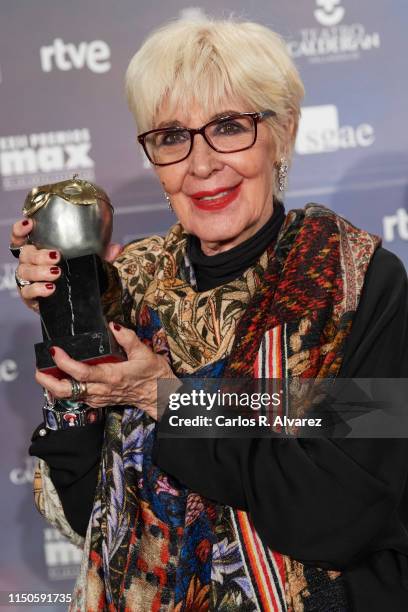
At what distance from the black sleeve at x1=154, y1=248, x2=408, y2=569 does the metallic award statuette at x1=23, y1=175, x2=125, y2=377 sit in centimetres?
22

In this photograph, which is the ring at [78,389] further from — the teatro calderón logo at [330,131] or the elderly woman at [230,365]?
the teatro calderón logo at [330,131]

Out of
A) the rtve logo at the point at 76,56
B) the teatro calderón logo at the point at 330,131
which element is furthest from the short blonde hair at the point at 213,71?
the rtve logo at the point at 76,56

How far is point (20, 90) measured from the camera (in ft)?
8.46

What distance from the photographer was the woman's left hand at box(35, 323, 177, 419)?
4.38ft

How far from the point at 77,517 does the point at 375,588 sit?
0.55 m

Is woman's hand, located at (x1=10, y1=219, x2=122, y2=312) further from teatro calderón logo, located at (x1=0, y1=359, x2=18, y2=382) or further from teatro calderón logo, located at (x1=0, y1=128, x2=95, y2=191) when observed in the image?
teatro calderón logo, located at (x1=0, y1=359, x2=18, y2=382)

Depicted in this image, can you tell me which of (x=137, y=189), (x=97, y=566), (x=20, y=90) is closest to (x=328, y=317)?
(x=97, y=566)

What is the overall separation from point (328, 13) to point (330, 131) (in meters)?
0.32

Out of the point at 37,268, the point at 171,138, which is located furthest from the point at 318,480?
the point at 171,138

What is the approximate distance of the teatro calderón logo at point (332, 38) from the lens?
7.90 feet

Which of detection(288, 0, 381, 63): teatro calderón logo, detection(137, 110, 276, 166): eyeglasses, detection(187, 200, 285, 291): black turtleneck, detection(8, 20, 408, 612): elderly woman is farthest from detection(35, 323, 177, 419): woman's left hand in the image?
detection(288, 0, 381, 63): teatro calderón logo

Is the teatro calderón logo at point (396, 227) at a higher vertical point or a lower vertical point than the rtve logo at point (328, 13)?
lower

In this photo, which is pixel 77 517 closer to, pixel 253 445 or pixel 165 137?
pixel 253 445

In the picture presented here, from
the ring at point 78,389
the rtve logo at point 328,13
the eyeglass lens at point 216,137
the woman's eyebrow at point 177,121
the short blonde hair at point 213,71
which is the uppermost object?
the rtve logo at point 328,13
